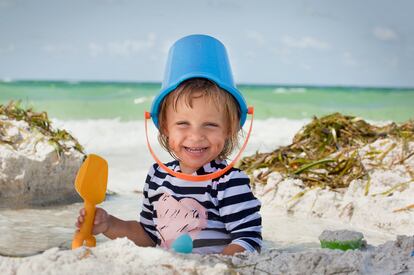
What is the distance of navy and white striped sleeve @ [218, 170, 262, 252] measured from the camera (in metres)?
1.91

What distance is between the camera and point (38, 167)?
3.44m

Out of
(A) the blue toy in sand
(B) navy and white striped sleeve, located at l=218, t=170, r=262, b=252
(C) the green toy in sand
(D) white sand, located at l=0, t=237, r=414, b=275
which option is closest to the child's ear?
(B) navy and white striped sleeve, located at l=218, t=170, r=262, b=252

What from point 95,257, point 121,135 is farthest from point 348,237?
point 121,135

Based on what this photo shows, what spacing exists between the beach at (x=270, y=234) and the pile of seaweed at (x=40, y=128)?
38 centimetres

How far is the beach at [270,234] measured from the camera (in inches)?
58.7

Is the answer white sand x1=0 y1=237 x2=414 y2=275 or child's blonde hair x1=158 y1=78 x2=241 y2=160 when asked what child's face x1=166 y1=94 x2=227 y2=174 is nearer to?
child's blonde hair x1=158 y1=78 x2=241 y2=160

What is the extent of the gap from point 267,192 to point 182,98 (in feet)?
5.71

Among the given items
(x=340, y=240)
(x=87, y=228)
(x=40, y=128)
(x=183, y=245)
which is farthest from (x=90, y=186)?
(x=40, y=128)

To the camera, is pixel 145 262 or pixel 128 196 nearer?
pixel 145 262

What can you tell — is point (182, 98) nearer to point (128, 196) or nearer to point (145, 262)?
point (145, 262)

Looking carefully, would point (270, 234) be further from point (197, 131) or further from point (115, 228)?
point (197, 131)

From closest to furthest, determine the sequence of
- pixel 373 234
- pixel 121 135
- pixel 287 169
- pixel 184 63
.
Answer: pixel 184 63, pixel 373 234, pixel 287 169, pixel 121 135

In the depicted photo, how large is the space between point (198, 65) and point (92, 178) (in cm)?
48

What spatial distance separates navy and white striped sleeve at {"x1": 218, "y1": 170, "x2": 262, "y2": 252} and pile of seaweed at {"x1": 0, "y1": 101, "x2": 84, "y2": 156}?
5.99 feet
